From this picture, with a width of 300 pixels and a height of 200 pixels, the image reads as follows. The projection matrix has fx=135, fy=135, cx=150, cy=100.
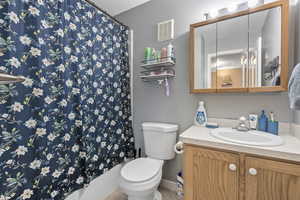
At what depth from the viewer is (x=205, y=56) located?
4.70ft

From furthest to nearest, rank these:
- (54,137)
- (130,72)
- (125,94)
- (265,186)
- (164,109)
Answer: (130,72), (125,94), (164,109), (54,137), (265,186)

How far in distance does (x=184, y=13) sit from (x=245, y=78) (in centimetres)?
Answer: 98

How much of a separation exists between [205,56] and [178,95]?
0.51 meters

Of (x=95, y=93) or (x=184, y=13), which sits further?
(x=184, y=13)

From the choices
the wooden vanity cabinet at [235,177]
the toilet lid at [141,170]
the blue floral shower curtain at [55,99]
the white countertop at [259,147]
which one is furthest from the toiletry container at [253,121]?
the blue floral shower curtain at [55,99]

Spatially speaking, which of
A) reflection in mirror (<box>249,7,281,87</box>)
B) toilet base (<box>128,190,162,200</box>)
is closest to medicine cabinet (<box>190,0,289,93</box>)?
reflection in mirror (<box>249,7,281,87</box>)

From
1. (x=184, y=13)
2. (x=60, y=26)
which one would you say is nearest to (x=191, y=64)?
(x=184, y=13)

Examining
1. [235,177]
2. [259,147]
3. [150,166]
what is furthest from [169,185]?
[259,147]

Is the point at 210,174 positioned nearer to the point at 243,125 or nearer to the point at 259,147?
the point at 259,147

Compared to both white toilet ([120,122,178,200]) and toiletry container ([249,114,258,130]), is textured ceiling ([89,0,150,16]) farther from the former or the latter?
toiletry container ([249,114,258,130])

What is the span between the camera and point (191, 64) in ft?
4.82

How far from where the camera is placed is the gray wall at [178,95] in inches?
50.1

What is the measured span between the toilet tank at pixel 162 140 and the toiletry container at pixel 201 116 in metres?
0.25

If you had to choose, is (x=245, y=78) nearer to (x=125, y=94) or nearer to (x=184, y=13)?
(x=184, y=13)
